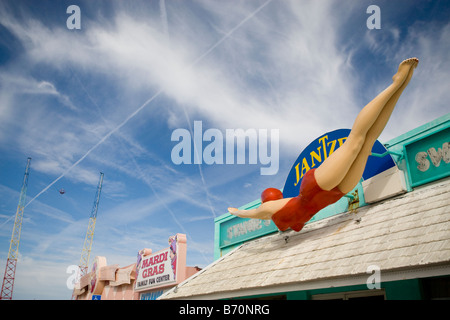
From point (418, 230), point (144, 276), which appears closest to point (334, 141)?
point (418, 230)

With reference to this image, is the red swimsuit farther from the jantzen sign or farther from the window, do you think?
the window

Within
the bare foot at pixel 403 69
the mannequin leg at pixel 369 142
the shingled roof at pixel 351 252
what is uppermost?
the bare foot at pixel 403 69

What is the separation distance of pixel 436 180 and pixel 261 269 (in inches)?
143

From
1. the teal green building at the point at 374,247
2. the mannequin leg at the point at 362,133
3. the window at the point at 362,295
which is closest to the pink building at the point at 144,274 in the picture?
the teal green building at the point at 374,247

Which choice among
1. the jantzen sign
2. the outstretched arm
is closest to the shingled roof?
the outstretched arm

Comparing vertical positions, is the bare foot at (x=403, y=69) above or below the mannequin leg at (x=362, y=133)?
above

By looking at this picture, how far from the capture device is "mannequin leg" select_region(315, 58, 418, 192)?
5.47 m

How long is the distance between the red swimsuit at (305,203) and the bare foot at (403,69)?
86.6 inches

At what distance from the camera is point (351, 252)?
18.4ft

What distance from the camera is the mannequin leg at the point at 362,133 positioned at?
17.9 ft

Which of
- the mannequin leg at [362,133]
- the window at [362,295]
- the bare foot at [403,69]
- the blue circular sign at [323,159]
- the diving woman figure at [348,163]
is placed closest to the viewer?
the bare foot at [403,69]

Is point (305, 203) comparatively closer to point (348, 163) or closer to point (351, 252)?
point (348, 163)

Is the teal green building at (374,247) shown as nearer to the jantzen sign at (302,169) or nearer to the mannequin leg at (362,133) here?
the jantzen sign at (302,169)
